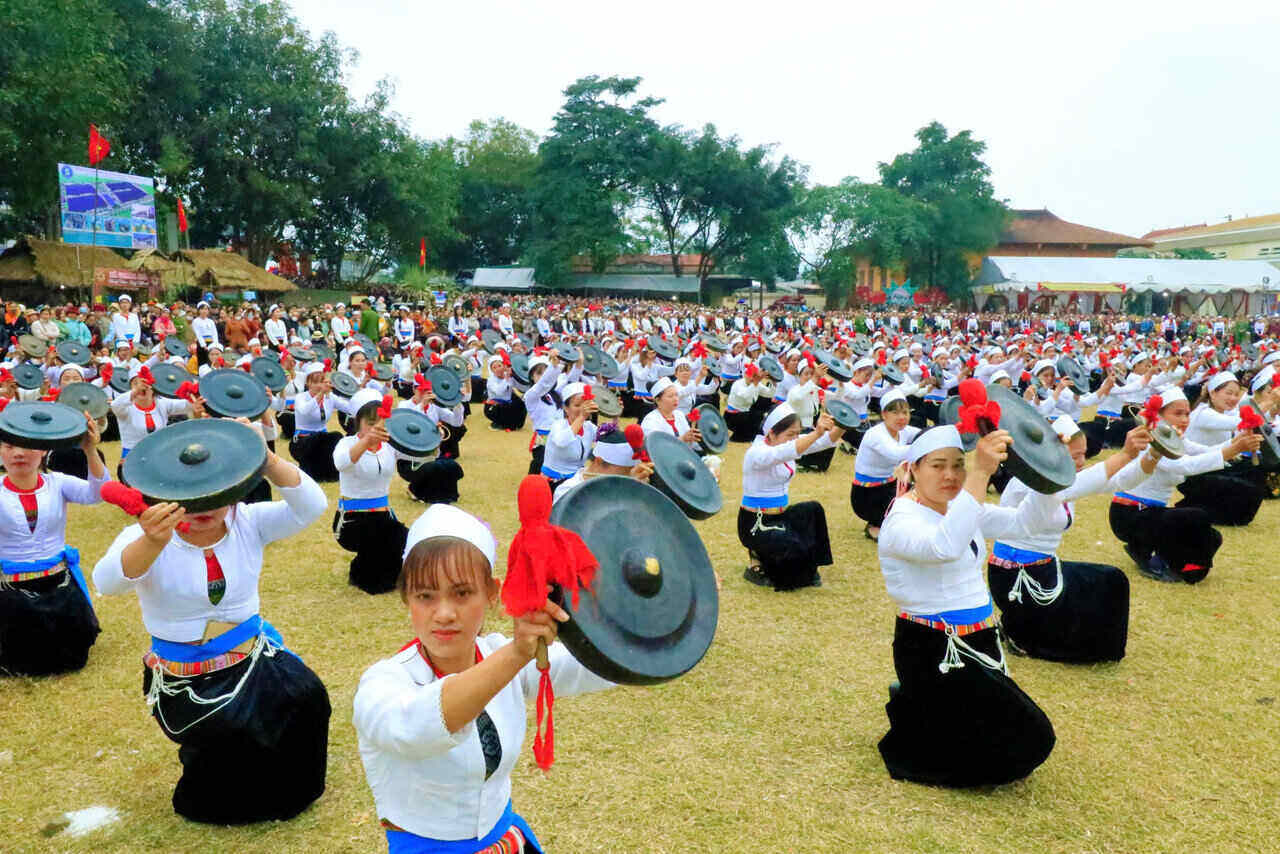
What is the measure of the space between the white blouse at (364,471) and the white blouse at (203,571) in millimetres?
3104

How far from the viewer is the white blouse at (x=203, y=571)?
350 cm

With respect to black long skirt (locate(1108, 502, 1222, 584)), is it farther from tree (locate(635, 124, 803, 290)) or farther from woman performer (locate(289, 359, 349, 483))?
tree (locate(635, 124, 803, 290))

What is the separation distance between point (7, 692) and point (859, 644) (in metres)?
5.74

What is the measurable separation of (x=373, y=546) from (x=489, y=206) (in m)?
64.1

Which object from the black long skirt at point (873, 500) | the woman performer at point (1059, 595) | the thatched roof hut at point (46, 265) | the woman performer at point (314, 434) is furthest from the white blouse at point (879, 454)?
the thatched roof hut at point (46, 265)

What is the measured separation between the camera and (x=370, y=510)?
730cm

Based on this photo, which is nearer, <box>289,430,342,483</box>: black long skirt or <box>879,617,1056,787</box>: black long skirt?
<box>879,617,1056,787</box>: black long skirt

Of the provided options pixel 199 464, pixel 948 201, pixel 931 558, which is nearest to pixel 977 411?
pixel 931 558

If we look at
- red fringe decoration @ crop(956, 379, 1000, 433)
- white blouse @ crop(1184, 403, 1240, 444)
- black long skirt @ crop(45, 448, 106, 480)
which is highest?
red fringe decoration @ crop(956, 379, 1000, 433)

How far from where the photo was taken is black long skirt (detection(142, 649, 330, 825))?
3.73 meters

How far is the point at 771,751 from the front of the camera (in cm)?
476

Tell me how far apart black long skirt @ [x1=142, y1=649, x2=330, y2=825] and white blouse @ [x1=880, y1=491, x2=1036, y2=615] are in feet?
9.46

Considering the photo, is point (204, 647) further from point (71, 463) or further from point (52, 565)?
point (71, 463)

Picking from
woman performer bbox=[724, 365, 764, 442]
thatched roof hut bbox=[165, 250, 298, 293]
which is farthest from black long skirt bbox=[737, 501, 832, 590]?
thatched roof hut bbox=[165, 250, 298, 293]
